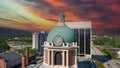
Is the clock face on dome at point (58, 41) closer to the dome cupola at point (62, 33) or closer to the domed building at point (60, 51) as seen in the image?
the domed building at point (60, 51)

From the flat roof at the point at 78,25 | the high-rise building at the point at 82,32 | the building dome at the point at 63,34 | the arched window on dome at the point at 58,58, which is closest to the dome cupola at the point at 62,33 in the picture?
the building dome at the point at 63,34

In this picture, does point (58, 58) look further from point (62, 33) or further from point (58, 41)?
point (62, 33)

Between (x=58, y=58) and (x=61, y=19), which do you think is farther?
(x=61, y=19)

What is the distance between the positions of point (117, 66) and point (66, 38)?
7612 cm

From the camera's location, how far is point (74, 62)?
41438mm

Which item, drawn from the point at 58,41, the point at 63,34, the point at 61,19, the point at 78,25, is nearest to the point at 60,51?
the point at 58,41

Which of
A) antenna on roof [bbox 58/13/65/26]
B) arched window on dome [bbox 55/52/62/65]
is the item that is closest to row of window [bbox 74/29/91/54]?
antenna on roof [bbox 58/13/65/26]

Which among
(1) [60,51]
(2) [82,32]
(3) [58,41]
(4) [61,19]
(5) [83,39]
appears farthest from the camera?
(2) [82,32]

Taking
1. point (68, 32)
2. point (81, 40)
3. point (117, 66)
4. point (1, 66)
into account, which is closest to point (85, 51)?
point (81, 40)

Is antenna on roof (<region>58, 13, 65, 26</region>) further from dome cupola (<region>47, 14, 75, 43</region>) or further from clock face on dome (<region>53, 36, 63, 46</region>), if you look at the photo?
clock face on dome (<region>53, 36, 63, 46</region>)

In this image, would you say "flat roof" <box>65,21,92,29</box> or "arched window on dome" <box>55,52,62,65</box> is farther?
"flat roof" <box>65,21,92,29</box>

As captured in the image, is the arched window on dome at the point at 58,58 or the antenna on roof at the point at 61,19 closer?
the arched window on dome at the point at 58,58

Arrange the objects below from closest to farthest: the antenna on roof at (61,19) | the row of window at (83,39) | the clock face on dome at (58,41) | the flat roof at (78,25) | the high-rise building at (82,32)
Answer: the clock face on dome at (58,41) → the antenna on roof at (61,19) → the row of window at (83,39) → the high-rise building at (82,32) → the flat roof at (78,25)

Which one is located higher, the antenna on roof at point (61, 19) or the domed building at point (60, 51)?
the antenna on roof at point (61, 19)
